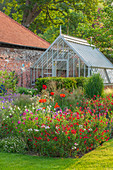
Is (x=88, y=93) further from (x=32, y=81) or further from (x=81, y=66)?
(x=32, y=81)

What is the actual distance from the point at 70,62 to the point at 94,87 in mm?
6659

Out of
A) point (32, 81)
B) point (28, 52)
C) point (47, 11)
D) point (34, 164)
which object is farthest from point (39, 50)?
point (34, 164)

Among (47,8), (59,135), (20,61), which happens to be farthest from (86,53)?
(47,8)

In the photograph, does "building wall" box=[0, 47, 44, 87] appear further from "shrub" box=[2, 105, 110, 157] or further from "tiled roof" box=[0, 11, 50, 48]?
"shrub" box=[2, 105, 110, 157]

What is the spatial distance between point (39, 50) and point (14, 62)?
10.0 ft

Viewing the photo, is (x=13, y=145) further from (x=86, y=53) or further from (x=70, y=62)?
(x=86, y=53)

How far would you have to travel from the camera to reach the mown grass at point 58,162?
4.24 meters

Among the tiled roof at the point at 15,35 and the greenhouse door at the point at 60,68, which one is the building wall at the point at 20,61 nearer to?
the tiled roof at the point at 15,35

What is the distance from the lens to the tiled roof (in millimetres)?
16375

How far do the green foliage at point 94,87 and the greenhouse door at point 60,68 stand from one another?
21.6ft

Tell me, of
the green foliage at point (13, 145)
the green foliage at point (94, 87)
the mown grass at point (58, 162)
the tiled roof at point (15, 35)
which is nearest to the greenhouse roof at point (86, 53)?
the tiled roof at point (15, 35)

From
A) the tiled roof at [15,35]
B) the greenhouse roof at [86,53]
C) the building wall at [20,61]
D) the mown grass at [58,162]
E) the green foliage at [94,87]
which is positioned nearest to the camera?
the mown grass at [58,162]

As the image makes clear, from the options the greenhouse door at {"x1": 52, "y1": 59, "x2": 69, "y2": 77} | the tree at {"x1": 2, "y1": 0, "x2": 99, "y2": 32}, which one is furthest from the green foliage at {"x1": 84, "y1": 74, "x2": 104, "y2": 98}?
the tree at {"x1": 2, "y1": 0, "x2": 99, "y2": 32}

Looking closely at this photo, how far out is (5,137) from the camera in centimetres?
601
